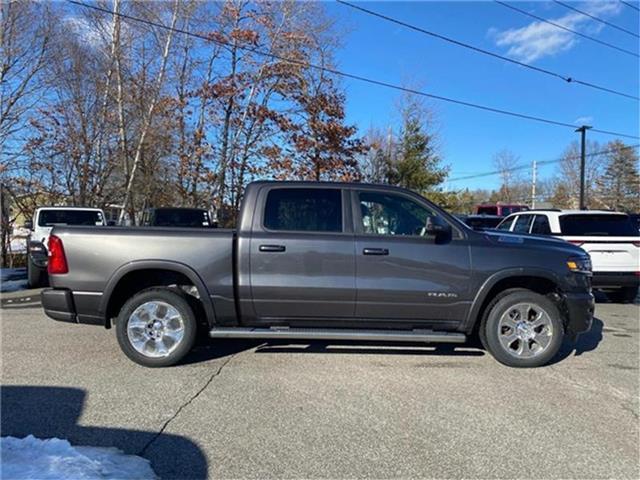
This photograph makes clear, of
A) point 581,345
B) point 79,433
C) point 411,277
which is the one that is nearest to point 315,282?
point 411,277

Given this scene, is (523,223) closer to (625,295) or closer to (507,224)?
(507,224)

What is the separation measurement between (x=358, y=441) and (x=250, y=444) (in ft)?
2.60

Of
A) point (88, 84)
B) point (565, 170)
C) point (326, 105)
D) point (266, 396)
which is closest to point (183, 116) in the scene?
point (88, 84)

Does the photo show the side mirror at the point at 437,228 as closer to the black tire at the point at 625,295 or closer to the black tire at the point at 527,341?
the black tire at the point at 527,341

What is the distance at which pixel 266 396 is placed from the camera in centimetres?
422

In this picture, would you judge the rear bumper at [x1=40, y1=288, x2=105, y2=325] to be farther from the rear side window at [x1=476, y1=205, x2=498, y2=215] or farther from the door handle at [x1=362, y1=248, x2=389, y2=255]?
the rear side window at [x1=476, y1=205, x2=498, y2=215]

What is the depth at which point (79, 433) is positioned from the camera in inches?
137

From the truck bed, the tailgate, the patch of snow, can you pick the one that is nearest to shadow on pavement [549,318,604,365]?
the tailgate

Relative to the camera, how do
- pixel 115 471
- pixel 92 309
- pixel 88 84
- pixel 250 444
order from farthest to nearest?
pixel 88 84, pixel 92 309, pixel 250 444, pixel 115 471

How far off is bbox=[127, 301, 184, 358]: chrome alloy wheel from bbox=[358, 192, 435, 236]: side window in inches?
90.1

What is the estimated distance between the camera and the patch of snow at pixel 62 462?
2.75 meters

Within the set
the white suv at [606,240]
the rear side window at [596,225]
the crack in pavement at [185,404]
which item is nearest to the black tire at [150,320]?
the crack in pavement at [185,404]

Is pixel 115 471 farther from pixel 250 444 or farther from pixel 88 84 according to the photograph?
pixel 88 84

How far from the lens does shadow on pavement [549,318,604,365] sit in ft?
18.4
